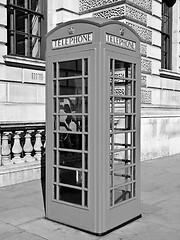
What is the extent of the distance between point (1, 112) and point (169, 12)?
7.99 metres

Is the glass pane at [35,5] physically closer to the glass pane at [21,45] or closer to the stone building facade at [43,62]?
the stone building facade at [43,62]

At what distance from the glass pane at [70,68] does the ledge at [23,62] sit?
430cm

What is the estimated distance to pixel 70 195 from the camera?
4348 millimetres

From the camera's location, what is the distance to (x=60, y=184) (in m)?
4.37

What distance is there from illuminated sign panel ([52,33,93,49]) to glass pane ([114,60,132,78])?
477 mm

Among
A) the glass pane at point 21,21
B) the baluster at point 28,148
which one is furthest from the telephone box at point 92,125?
the glass pane at point 21,21

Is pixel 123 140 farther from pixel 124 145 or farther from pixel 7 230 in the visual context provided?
pixel 7 230

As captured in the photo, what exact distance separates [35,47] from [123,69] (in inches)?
233

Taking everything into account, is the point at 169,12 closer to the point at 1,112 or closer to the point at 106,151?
the point at 1,112

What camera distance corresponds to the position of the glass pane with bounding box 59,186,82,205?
4234 mm

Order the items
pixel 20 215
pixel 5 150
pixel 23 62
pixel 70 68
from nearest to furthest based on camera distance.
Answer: pixel 70 68
pixel 20 215
pixel 5 150
pixel 23 62

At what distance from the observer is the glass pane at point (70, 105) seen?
13.8ft

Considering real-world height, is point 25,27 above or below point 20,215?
above

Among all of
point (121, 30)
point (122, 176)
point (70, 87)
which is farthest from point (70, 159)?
point (121, 30)
